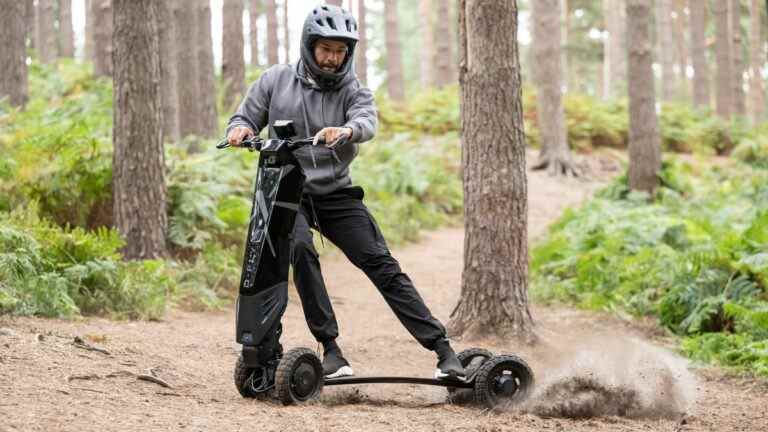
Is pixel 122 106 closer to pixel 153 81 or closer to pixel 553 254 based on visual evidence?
pixel 153 81

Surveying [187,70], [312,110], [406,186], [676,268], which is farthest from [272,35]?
[312,110]

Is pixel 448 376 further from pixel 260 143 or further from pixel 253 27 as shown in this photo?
pixel 253 27

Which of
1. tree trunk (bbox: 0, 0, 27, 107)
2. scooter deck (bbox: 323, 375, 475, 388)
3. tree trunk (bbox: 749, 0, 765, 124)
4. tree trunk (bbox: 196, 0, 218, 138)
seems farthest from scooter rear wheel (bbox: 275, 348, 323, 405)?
tree trunk (bbox: 749, 0, 765, 124)

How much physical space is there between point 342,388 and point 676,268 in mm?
4920

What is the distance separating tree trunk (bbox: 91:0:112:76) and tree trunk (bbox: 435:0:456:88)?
11.6m

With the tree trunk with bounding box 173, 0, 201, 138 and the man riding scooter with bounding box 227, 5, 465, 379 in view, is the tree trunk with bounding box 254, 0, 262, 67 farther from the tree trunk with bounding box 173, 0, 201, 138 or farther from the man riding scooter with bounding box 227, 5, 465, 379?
the man riding scooter with bounding box 227, 5, 465, 379

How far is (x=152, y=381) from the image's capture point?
5.50 m

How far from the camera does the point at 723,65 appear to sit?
27016mm

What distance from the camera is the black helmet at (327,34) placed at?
510 cm

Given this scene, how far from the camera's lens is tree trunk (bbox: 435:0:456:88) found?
27828 mm

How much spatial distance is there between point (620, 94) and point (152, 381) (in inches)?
1260

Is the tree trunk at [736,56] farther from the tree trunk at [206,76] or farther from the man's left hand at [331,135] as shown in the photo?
the man's left hand at [331,135]

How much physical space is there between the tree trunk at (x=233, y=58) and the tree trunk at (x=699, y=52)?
16.1m

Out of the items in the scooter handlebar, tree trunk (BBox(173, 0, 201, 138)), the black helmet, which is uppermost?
tree trunk (BBox(173, 0, 201, 138))
